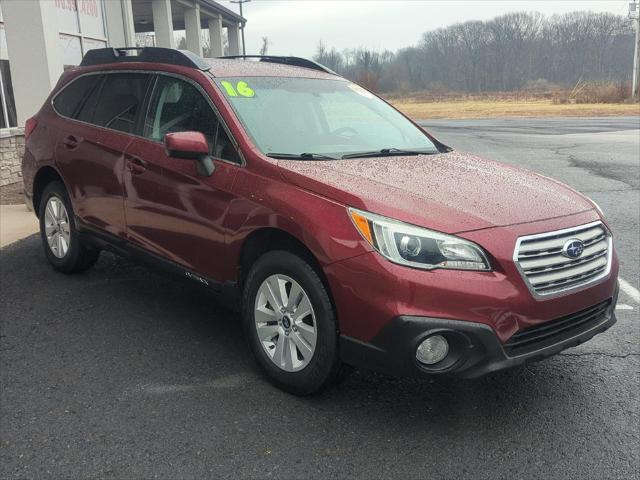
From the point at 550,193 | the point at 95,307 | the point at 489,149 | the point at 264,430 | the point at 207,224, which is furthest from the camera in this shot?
the point at 489,149

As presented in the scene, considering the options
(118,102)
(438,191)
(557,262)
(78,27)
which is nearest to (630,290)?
(557,262)

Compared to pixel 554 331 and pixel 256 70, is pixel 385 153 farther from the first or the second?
pixel 554 331

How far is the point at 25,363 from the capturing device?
3.77 meters

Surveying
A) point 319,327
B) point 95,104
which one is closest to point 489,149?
point 95,104

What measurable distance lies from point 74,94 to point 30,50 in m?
7.18

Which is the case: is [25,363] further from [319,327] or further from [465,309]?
[465,309]

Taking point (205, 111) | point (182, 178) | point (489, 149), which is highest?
point (205, 111)

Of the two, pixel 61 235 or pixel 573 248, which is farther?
pixel 61 235

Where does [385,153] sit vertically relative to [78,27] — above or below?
below

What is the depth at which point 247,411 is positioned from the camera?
3.21 m

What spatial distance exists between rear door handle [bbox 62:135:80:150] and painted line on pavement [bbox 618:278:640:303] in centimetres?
454

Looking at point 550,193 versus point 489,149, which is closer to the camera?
point 550,193

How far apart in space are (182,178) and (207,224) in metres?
0.37

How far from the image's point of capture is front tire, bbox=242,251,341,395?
3.06 metres
